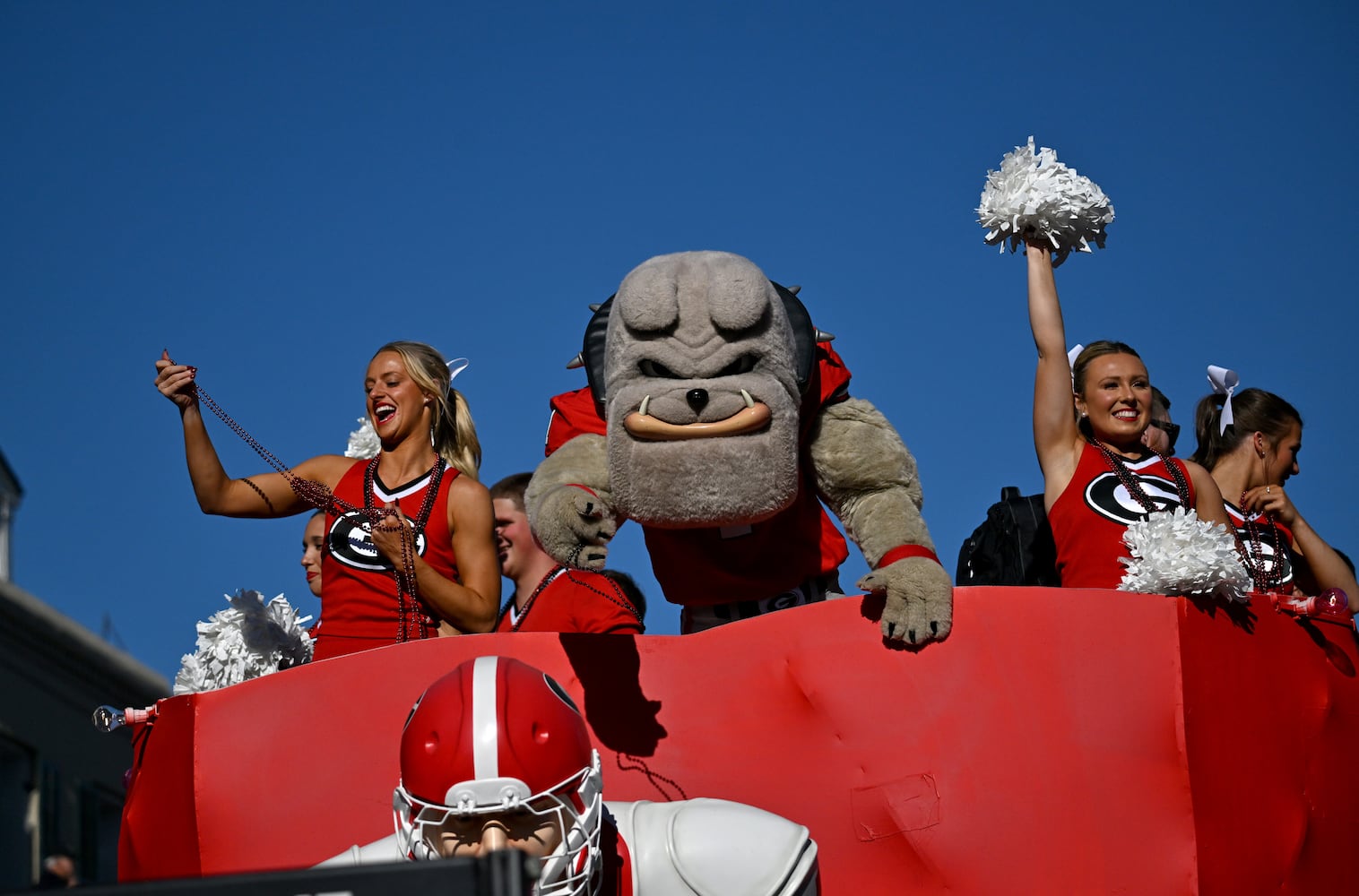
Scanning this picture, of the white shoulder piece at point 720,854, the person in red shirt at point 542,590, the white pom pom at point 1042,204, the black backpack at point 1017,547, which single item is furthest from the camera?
the person in red shirt at point 542,590

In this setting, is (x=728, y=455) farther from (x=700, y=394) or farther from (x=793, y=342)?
(x=793, y=342)

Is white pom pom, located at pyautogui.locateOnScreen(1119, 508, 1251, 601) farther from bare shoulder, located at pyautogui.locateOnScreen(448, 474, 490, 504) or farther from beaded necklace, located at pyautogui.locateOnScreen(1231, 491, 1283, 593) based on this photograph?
bare shoulder, located at pyautogui.locateOnScreen(448, 474, 490, 504)

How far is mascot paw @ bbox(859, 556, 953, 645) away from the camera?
362 centimetres

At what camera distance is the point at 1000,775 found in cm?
358

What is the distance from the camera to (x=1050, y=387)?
443 centimetres

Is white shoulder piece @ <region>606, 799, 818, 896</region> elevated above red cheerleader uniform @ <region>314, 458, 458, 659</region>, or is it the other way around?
red cheerleader uniform @ <region>314, 458, 458, 659</region>

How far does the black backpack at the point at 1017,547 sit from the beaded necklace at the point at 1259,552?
0.46 metres

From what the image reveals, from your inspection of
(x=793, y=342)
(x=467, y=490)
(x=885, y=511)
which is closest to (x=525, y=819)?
(x=885, y=511)

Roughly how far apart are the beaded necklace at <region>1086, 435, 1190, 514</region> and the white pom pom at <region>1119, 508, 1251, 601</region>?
473 mm

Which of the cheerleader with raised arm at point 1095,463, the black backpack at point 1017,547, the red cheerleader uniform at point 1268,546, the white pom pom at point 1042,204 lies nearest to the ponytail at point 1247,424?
the red cheerleader uniform at point 1268,546

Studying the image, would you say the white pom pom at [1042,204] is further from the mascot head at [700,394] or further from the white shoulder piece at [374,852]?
the white shoulder piece at [374,852]

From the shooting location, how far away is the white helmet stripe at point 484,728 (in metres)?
2.96

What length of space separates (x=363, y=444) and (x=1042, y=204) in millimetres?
2384

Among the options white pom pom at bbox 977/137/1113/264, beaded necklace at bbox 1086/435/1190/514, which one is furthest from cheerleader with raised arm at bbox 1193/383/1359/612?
white pom pom at bbox 977/137/1113/264
